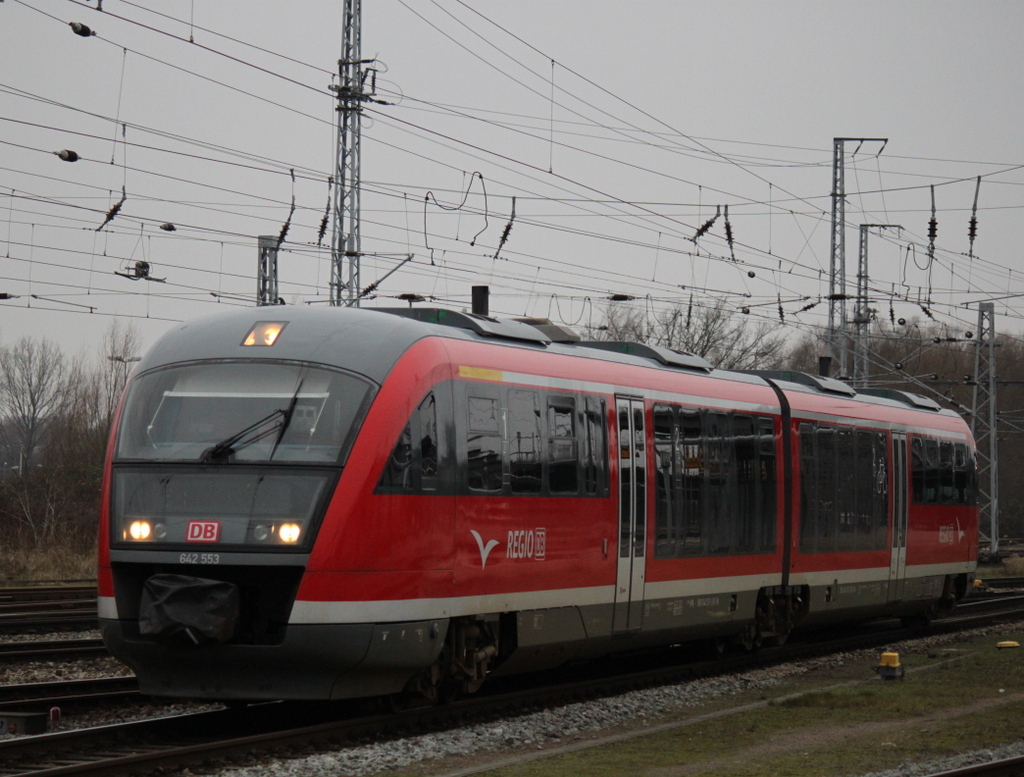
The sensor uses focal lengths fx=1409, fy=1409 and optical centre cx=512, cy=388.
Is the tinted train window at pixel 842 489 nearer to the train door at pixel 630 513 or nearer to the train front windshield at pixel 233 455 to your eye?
the train door at pixel 630 513

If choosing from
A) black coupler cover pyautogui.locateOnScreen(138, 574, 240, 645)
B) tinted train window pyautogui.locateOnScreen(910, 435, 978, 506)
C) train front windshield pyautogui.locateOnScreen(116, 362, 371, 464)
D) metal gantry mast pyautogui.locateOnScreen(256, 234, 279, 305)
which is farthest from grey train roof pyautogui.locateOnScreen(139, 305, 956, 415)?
metal gantry mast pyautogui.locateOnScreen(256, 234, 279, 305)

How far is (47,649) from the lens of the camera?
53.4 feet

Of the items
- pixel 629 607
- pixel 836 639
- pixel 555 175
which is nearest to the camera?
pixel 629 607

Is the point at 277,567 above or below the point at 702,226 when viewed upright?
below

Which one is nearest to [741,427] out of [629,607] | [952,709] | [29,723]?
[629,607]

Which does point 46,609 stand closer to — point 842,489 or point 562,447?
point 842,489

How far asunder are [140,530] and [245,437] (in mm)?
1056

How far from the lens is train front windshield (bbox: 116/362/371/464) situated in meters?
10.6

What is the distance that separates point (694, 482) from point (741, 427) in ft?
5.10

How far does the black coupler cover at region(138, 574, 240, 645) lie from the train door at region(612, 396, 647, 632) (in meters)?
4.74

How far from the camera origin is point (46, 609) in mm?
22547

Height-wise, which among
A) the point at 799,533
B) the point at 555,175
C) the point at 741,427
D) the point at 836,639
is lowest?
the point at 836,639

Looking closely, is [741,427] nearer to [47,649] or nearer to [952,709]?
[952,709]

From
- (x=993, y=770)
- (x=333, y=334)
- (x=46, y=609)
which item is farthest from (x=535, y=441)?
(x=46, y=609)
